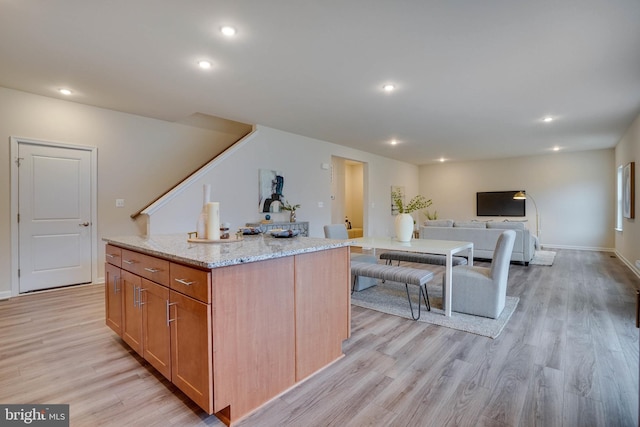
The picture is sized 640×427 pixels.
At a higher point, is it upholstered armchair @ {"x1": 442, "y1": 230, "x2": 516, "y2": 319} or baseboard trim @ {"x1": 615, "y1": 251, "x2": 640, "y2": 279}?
upholstered armchair @ {"x1": 442, "y1": 230, "x2": 516, "y2": 319}

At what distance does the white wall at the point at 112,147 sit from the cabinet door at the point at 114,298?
2.31 meters

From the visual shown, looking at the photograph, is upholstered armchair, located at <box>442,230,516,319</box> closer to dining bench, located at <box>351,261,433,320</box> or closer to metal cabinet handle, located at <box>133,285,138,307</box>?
dining bench, located at <box>351,261,433,320</box>

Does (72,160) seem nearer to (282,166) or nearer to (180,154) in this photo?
(180,154)

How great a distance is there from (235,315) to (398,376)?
3.81ft

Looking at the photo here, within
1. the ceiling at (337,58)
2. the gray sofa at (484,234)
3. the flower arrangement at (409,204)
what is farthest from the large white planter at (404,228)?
the gray sofa at (484,234)

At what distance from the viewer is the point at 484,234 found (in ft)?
18.7

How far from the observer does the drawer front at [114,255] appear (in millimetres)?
2283

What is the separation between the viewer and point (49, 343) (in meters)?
2.46

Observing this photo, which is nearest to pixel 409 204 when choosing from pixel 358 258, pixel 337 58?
pixel 358 258

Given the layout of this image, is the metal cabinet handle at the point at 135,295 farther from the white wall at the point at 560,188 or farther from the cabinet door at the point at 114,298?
the white wall at the point at 560,188

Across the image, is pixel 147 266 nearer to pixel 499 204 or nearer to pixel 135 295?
pixel 135 295

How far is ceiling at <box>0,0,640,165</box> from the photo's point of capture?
222 cm

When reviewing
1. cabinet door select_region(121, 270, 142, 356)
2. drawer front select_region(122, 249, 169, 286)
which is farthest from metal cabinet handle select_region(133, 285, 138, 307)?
drawer front select_region(122, 249, 169, 286)

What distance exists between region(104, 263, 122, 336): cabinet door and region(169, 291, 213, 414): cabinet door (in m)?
0.93
